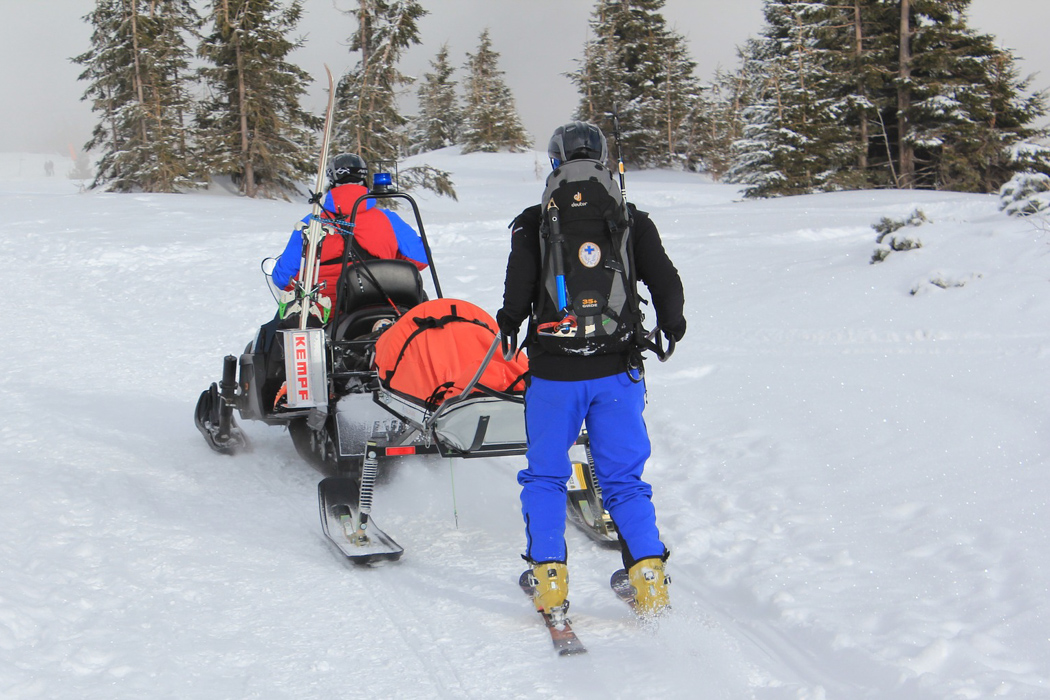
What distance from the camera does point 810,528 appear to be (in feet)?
13.5

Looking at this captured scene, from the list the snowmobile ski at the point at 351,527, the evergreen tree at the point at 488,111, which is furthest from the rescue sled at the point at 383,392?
the evergreen tree at the point at 488,111

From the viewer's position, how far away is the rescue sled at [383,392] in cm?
409

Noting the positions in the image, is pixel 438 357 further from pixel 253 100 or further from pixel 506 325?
pixel 253 100

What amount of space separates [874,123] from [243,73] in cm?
1730

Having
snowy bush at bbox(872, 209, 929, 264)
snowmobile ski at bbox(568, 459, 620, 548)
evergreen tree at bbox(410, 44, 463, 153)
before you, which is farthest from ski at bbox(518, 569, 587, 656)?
evergreen tree at bbox(410, 44, 463, 153)

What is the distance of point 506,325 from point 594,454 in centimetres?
63

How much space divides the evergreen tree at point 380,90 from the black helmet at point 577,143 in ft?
60.5

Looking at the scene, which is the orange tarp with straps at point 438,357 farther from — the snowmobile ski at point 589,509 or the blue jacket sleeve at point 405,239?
the blue jacket sleeve at point 405,239

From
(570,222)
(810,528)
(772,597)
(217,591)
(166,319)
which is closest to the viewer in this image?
(570,222)

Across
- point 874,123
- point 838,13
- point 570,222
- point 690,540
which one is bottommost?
point 690,540

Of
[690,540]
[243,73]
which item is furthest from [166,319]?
[243,73]

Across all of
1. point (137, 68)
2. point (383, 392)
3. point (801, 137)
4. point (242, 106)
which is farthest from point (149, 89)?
point (383, 392)

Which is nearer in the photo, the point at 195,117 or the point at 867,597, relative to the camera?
the point at 867,597

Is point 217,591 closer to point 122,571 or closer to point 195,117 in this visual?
point 122,571
